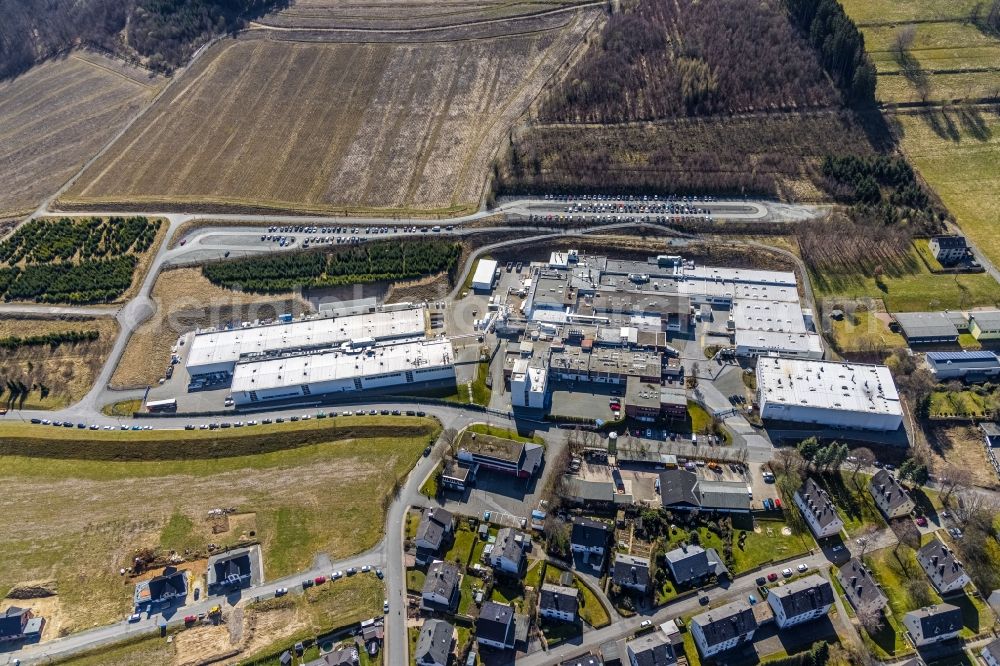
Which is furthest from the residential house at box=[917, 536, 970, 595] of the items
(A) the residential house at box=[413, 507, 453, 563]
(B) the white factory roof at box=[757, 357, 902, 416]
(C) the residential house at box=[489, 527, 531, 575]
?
(A) the residential house at box=[413, 507, 453, 563]

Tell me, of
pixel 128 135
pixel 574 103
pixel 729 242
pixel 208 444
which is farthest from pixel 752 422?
pixel 128 135

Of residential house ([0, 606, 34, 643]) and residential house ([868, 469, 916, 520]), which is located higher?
residential house ([0, 606, 34, 643])

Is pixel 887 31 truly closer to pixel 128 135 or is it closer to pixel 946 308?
pixel 946 308

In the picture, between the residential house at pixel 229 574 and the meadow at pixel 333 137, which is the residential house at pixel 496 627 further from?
the meadow at pixel 333 137

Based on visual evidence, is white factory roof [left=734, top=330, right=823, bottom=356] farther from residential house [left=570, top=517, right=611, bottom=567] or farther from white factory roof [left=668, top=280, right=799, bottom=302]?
residential house [left=570, top=517, right=611, bottom=567]

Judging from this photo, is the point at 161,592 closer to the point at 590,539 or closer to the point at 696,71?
the point at 590,539

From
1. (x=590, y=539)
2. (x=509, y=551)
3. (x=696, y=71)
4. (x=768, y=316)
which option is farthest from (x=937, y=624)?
(x=696, y=71)
